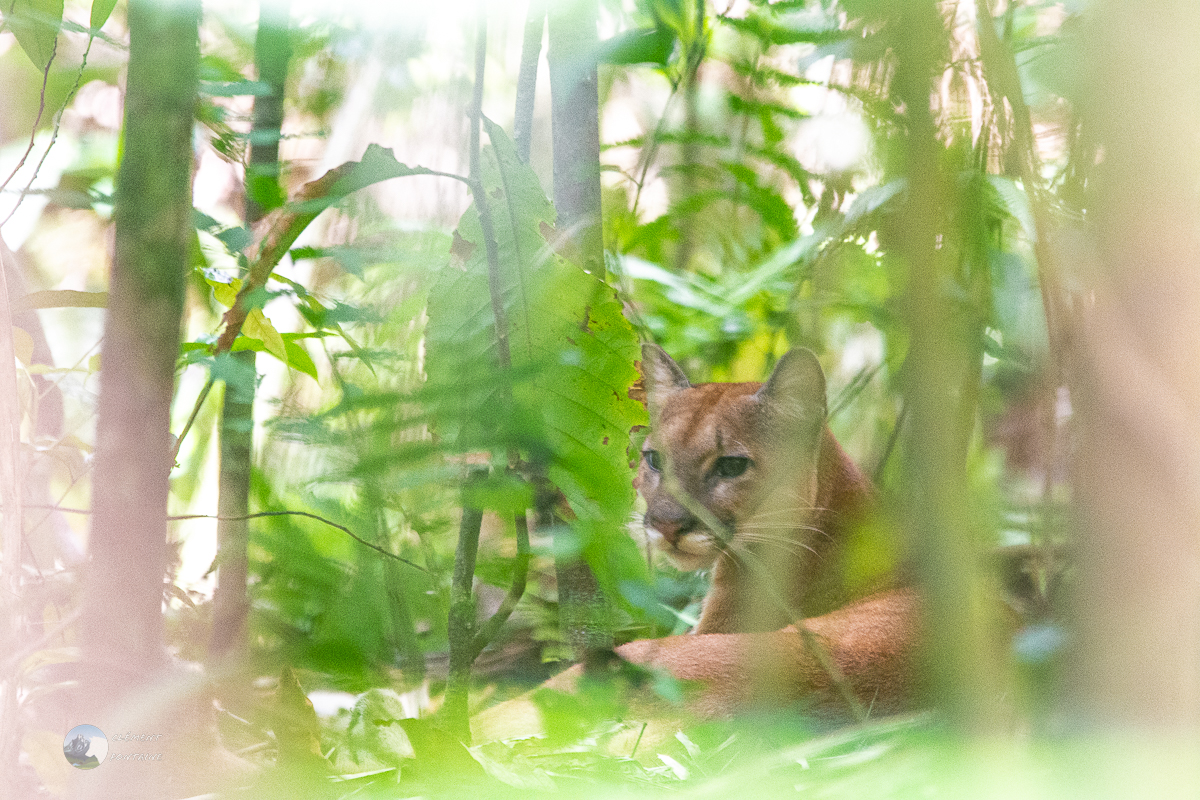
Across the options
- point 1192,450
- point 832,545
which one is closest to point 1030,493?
point 1192,450

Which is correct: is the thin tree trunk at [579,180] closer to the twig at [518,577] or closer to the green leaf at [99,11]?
the twig at [518,577]

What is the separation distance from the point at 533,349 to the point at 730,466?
56 centimetres

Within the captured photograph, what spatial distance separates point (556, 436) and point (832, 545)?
56cm

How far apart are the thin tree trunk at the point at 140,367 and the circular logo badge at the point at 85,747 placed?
0.01 meters

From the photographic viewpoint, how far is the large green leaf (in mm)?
812

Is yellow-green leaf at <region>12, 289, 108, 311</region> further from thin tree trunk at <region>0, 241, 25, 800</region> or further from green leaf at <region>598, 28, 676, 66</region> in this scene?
green leaf at <region>598, 28, 676, 66</region>

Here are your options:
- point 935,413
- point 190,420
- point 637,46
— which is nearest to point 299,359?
point 190,420

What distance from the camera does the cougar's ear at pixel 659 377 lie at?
989 millimetres

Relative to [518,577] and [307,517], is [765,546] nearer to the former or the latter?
[518,577]

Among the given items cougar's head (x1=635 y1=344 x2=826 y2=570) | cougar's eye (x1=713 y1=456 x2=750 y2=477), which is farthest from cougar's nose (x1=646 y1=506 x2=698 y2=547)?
cougar's eye (x1=713 y1=456 x2=750 y2=477)

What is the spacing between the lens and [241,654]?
838 millimetres

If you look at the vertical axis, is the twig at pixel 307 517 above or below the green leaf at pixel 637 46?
below

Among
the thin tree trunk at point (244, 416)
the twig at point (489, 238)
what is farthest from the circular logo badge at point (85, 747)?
the twig at point (489, 238)

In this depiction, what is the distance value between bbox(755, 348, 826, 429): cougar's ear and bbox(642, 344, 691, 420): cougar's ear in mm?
122
